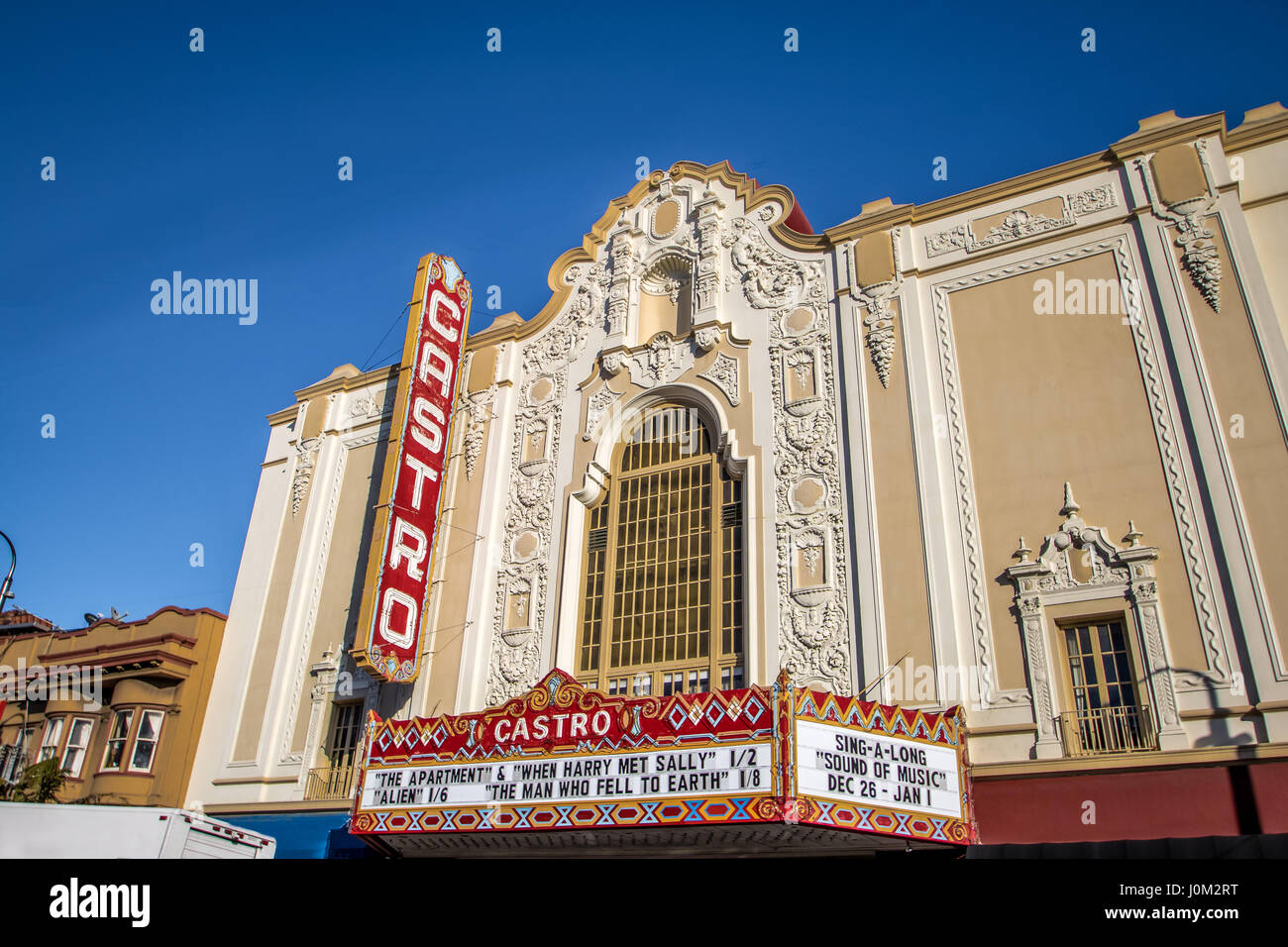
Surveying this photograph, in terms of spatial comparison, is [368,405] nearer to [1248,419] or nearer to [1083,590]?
[1083,590]

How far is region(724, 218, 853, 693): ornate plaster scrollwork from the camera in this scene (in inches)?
557

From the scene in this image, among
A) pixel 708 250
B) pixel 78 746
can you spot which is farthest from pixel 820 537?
pixel 78 746

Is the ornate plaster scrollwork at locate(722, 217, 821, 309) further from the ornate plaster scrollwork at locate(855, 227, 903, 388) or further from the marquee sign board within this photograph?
the marquee sign board

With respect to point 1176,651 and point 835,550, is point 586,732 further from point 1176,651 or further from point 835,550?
point 1176,651

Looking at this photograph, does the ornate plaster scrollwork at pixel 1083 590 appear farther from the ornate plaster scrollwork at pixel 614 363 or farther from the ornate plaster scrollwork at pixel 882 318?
the ornate plaster scrollwork at pixel 614 363

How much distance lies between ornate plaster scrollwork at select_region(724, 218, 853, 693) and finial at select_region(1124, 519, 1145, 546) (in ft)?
12.9

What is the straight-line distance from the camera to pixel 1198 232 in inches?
557

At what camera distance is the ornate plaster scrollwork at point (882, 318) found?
15.7 metres

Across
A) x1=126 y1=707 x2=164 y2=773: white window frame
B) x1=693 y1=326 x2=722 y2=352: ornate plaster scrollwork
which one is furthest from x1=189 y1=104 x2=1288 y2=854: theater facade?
x1=126 y1=707 x2=164 y2=773: white window frame

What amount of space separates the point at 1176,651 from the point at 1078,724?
1491mm

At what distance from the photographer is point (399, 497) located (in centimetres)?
1772

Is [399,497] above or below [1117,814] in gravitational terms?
above

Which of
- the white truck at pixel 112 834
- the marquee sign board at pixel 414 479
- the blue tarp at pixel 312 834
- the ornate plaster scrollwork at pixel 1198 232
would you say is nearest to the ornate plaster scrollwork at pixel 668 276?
the marquee sign board at pixel 414 479
